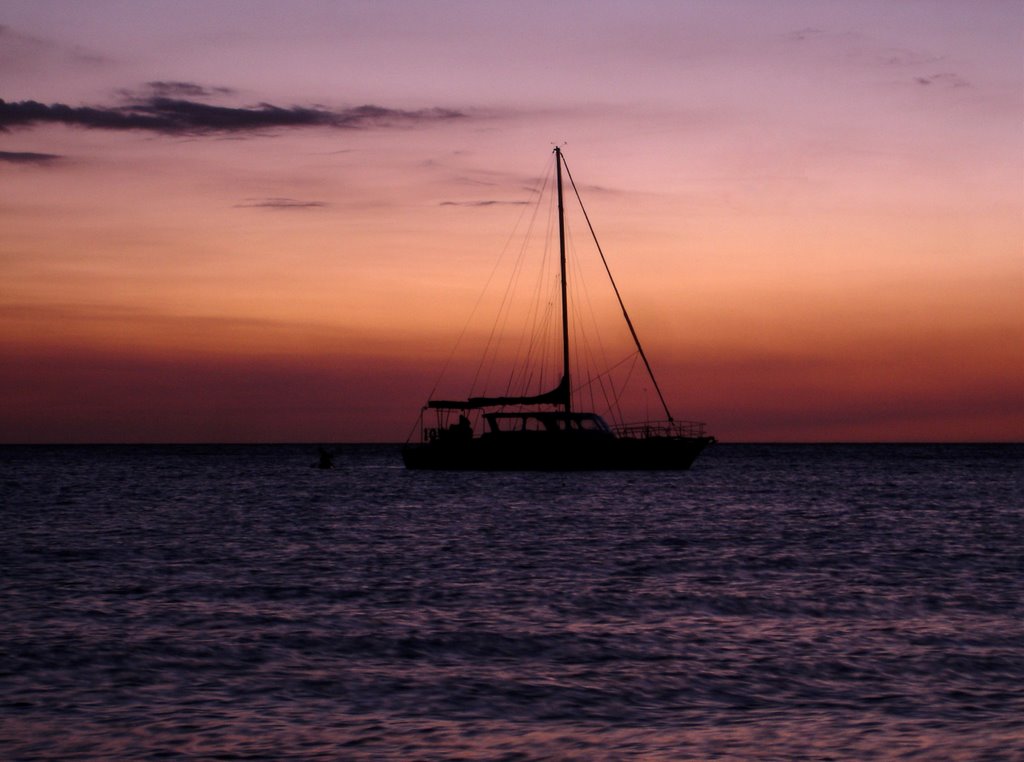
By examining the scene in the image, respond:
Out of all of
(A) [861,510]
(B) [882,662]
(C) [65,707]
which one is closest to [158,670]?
(C) [65,707]

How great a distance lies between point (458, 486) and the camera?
78.3m

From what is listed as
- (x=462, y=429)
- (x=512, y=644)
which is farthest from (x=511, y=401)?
(x=512, y=644)

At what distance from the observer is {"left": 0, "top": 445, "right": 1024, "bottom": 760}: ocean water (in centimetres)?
1275

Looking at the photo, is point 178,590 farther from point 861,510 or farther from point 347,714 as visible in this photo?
point 861,510

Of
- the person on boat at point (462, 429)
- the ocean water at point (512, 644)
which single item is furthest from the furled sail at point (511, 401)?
the ocean water at point (512, 644)

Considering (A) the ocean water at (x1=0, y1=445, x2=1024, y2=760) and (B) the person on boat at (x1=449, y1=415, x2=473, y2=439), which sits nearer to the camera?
(A) the ocean water at (x1=0, y1=445, x2=1024, y2=760)

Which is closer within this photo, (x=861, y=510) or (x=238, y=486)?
(x=861, y=510)

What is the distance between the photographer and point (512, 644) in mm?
18312

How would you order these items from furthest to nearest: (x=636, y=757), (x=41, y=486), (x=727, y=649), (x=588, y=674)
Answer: (x=41, y=486) < (x=727, y=649) < (x=588, y=674) < (x=636, y=757)

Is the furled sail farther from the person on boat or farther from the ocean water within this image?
the ocean water

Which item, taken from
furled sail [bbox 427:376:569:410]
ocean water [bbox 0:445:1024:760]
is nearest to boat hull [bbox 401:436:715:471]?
furled sail [bbox 427:376:569:410]

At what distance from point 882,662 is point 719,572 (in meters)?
12.1

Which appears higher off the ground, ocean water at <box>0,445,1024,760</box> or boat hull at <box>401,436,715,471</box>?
boat hull at <box>401,436,715,471</box>

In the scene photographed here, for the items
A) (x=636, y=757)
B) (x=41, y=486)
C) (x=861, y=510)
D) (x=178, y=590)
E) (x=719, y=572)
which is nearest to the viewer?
(x=636, y=757)
